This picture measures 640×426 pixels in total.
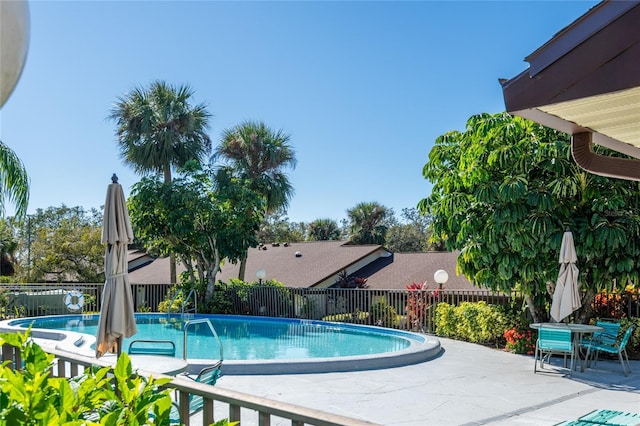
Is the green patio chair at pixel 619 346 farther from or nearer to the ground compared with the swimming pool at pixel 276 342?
farther from the ground

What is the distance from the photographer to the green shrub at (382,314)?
50.3 ft

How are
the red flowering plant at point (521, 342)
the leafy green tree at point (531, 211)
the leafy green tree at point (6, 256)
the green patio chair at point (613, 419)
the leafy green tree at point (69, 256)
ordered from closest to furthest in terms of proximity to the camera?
the green patio chair at point (613, 419) → the leafy green tree at point (531, 211) → the red flowering plant at point (521, 342) → the leafy green tree at point (69, 256) → the leafy green tree at point (6, 256)

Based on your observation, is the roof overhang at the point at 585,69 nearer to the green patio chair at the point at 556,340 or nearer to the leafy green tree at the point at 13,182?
the green patio chair at the point at 556,340

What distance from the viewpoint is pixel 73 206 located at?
52938mm

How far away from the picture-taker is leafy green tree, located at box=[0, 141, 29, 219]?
522 inches

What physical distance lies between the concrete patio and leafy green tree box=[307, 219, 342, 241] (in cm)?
2613

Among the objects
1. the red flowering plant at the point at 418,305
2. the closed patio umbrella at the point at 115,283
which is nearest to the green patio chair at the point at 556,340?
the red flowering plant at the point at 418,305

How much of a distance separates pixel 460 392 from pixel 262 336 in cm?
814

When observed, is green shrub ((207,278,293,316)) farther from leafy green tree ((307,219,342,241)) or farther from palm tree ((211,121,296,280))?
leafy green tree ((307,219,342,241))

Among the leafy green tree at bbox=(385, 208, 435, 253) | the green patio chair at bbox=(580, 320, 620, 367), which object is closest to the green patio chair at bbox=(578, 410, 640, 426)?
the green patio chair at bbox=(580, 320, 620, 367)

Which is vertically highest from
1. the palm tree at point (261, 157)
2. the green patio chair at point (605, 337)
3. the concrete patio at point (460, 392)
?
the palm tree at point (261, 157)

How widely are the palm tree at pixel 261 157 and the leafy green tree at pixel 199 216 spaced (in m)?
4.50

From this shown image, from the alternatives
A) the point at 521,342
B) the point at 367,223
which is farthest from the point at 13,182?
the point at 367,223

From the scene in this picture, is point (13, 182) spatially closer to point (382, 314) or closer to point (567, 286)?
point (382, 314)
